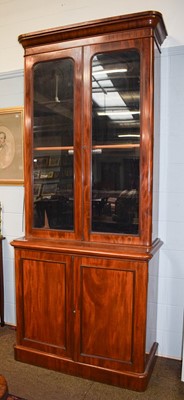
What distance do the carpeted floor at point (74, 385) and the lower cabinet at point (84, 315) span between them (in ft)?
0.16

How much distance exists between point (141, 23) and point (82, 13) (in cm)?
85

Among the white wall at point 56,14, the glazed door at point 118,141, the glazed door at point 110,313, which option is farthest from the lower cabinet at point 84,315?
the white wall at point 56,14

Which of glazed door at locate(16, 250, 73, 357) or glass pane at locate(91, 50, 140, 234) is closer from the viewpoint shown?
glass pane at locate(91, 50, 140, 234)

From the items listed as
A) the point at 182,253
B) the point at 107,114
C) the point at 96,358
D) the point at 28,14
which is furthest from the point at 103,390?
the point at 28,14

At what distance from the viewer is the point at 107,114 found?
6.57ft

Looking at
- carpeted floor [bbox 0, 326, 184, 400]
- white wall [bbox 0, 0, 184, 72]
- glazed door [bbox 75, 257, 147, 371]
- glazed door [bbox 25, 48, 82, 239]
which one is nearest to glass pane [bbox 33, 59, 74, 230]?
glazed door [bbox 25, 48, 82, 239]

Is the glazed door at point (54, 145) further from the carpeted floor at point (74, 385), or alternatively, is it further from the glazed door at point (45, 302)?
the carpeted floor at point (74, 385)

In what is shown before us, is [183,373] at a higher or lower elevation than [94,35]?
lower

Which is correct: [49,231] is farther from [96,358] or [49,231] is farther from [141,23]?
[141,23]

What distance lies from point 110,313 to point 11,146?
1663mm

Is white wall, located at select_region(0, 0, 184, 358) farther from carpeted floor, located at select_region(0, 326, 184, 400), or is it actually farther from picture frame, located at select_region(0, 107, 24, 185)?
picture frame, located at select_region(0, 107, 24, 185)

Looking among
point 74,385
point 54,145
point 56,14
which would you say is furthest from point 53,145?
point 74,385

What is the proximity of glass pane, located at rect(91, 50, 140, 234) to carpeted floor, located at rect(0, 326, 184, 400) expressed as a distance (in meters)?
1.02

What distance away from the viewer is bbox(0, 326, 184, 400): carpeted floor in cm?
190
